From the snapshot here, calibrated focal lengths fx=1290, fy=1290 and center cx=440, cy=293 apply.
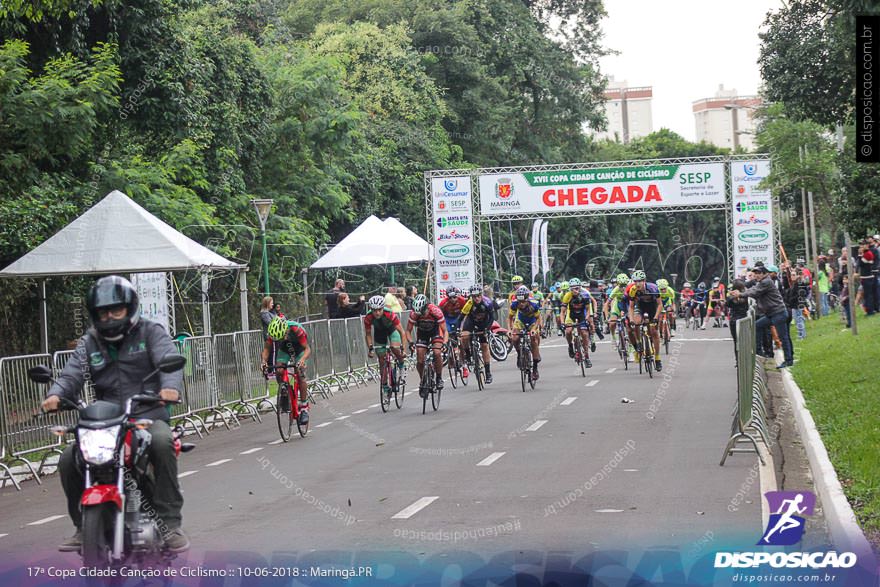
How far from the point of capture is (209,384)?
1961 centimetres

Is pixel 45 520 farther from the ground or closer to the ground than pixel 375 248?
closer to the ground

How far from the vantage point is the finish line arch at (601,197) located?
133ft

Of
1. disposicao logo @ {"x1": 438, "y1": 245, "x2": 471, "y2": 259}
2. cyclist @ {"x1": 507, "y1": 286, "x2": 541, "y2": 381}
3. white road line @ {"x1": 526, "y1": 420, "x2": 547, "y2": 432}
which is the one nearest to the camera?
white road line @ {"x1": 526, "y1": 420, "x2": 547, "y2": 432}

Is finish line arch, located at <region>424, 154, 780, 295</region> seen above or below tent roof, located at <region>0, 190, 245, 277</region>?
above

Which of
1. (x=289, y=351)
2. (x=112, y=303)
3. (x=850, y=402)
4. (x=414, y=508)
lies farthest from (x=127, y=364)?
(x=850, y=402)

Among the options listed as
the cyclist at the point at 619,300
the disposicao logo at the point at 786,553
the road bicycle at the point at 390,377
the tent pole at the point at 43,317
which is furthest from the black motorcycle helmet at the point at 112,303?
the cyclist at the point at 619,300

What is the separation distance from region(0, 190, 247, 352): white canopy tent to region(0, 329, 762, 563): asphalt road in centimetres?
272

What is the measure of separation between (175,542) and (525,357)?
51.6ft

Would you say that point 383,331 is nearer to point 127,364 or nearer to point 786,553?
point 127,364

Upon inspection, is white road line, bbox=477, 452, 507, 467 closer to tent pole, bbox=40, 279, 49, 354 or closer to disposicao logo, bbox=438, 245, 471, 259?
tent pole, bbox=40, 279, 49, 354

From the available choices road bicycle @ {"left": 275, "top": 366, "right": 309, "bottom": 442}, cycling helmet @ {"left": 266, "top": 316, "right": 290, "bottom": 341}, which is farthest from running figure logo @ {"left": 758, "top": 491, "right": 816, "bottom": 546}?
cycling helmet @ {"left": 266, "top": 316, "right": 290, "bottom": 341}

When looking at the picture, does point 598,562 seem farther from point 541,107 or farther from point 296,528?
point 541,107

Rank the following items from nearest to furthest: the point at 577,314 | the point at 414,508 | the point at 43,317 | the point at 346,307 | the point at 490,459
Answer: the point at 414,508 → the point at 490,459 → the point at 43,317 → the point at 577,314 → the point at 346,307

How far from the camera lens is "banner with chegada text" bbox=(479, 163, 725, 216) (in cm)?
4100
